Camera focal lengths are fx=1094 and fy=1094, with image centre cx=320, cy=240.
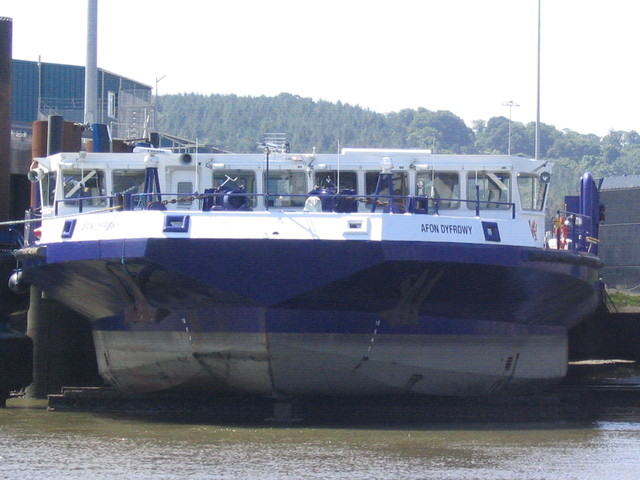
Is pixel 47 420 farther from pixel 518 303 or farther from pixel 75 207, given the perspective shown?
pixel 518 303

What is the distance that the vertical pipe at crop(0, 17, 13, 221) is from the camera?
75.7ft

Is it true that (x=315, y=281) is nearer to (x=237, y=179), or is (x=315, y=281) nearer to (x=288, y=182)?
(x=288, y=182)

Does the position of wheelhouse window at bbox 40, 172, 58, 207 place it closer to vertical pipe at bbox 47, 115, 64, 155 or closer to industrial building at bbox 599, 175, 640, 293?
vertical pipe at bbox 47, 115, 64, 155

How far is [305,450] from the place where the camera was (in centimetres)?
1411

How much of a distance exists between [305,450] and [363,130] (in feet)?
213

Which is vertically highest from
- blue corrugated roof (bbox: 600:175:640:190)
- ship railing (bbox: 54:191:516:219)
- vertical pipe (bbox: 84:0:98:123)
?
vertical pipe (bbox: 84:0:98:123)

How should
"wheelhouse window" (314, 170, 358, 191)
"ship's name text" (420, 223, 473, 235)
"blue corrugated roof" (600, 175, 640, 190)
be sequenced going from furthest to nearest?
"blue corrugated roof" (600, 175, 640, 190), "wheelhouse window" (314, 170, 358, 191), "ship's name text" (420, 223, 473, 235)

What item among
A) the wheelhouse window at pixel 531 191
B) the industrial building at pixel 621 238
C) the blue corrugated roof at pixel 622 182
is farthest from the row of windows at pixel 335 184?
the blue corrugated roof at pixel 622 182

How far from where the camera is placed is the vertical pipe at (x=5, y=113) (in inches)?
909

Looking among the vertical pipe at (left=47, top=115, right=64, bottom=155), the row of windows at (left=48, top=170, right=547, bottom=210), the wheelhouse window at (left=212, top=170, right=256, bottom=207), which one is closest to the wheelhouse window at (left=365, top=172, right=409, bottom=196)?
the row of windows at (left=48, top=170, right=547, bottom=210)

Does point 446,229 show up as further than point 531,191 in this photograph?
No

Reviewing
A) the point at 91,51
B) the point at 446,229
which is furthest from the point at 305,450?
the point at 91,51

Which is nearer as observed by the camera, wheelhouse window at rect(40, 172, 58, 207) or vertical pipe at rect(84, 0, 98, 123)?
wheelhouse window at rect(40, 172, 58, 207)

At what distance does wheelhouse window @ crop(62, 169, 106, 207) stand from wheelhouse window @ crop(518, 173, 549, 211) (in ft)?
24.6
